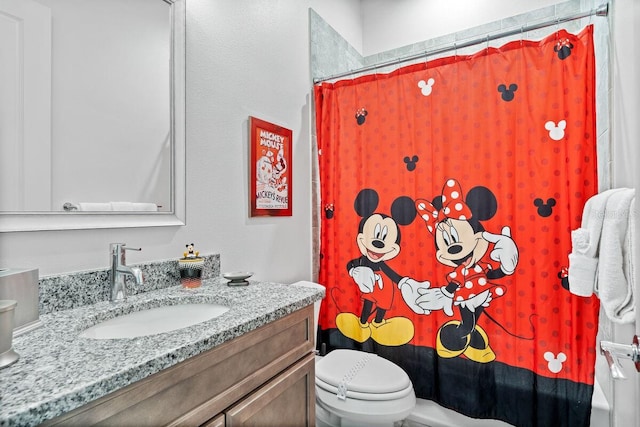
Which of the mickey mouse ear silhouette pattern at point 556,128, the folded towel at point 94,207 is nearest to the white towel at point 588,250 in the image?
the mickey mouse ear silhouette pattern at point 556,128

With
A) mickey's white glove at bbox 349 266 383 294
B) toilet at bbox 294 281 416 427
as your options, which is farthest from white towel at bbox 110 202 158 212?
mickey's white glove at bbox 349 266 383 294

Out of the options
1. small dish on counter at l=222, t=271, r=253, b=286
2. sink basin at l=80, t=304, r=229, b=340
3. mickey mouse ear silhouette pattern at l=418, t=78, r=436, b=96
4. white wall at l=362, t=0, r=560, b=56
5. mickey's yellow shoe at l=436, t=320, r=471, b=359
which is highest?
white wall at l=362, t=0, r=560, b=56

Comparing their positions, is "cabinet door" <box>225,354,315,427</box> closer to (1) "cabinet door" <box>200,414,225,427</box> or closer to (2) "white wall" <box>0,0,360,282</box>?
(1) "cabinet door" <box>200,414,225,427</box>

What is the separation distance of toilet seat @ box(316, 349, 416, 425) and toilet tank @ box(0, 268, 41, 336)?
1119 mm

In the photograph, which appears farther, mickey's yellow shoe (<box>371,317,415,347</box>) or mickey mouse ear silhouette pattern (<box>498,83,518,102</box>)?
mickey's yellow shoe (<box>371,317,415,347</box>)

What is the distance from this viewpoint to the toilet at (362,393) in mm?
1364

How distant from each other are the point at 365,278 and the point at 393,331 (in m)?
0.33

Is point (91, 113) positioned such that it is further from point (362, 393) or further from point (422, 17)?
point (422, 17)

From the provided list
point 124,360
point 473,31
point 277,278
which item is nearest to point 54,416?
point 124,360

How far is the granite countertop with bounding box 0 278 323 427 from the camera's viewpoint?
0.51 metres

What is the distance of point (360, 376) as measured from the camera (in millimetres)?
1507

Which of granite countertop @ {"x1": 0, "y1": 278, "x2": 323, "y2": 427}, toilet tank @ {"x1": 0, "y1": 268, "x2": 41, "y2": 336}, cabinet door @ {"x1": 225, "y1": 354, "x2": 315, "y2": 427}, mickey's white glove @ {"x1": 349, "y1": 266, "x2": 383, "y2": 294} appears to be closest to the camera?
granite countertop @ {"x1": 0, "y1": 278, "x2": 323, "y2": 427}

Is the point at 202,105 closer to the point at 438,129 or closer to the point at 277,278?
the point at 277,278

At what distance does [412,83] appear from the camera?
1.79 metres
